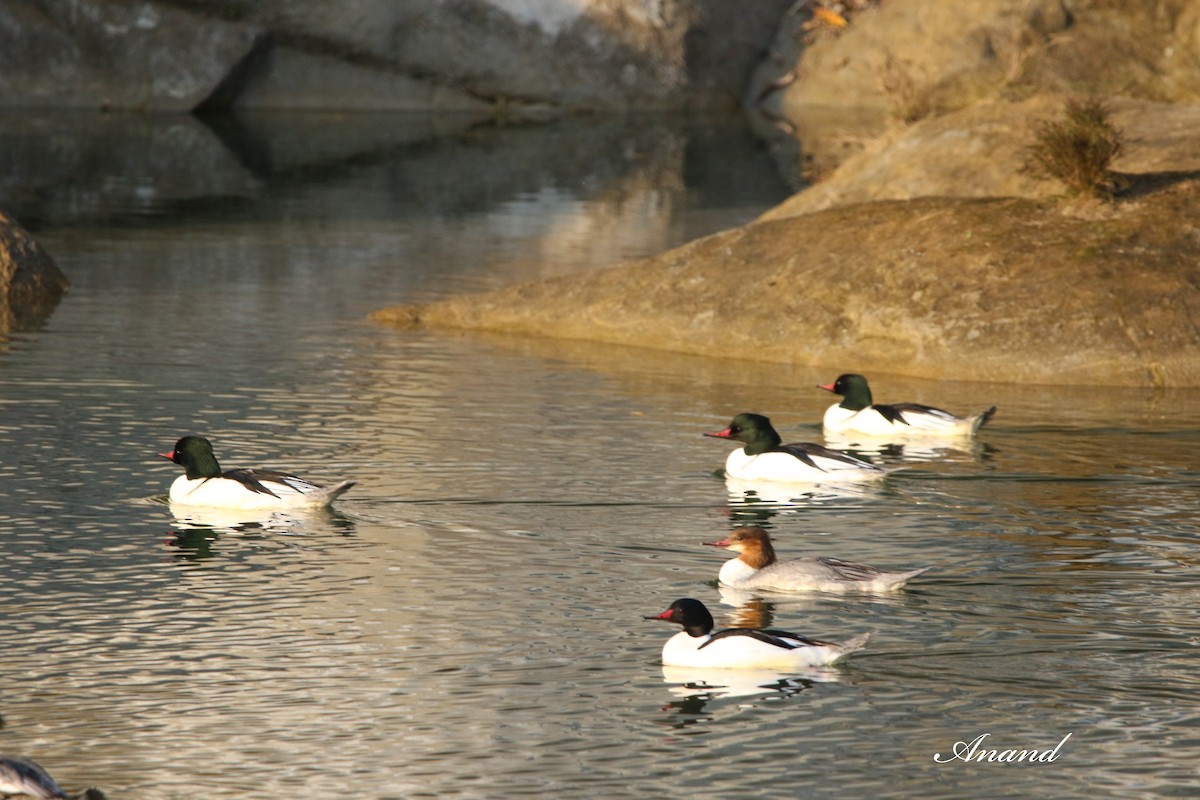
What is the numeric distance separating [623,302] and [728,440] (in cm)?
529

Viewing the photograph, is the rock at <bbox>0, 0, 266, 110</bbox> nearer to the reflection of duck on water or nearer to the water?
the water

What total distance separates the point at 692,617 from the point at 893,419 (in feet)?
20.8

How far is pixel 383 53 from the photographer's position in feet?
176

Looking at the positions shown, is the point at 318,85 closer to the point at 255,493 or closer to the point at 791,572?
the point at 255,493

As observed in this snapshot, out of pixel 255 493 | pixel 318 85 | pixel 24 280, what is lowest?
pixel 255 493

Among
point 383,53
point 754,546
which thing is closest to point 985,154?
point 754,546

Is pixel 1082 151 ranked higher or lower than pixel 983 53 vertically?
lower

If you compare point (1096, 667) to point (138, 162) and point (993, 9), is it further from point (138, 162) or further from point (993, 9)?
point (993, 9)

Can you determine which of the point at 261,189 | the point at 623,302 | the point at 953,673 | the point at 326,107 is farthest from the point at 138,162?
the point at 953,673

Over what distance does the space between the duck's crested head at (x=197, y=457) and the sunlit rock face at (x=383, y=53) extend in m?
38.0

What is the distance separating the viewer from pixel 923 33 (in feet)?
172

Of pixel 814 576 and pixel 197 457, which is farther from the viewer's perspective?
pixel 197 457

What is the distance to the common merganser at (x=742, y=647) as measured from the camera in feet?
32.7
